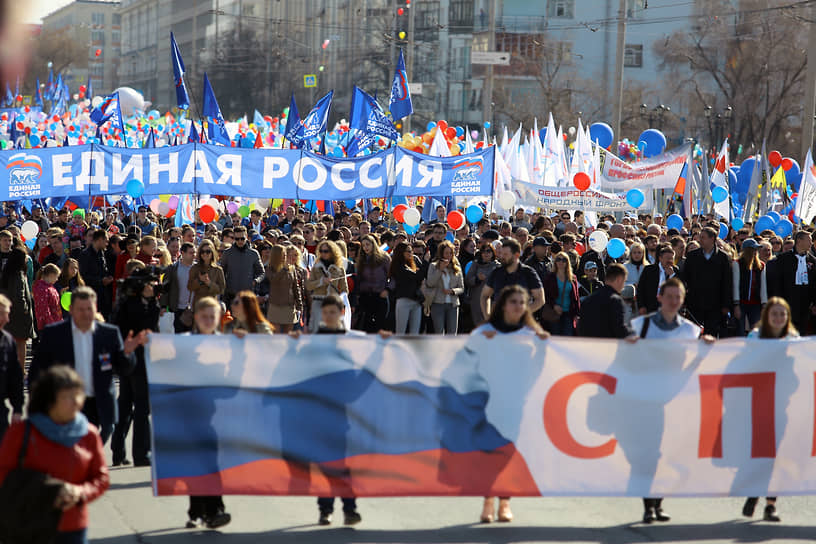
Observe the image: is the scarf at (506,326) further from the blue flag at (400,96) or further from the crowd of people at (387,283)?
the blue flag at (400,96)

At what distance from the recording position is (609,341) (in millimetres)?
6535

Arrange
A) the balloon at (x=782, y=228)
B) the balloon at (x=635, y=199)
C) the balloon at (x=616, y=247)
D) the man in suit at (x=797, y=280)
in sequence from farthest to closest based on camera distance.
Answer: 1. the balloon at (x=635, y=199)
2. the balloon at (x=782, y=228)
3. the balloon at (x=616, y=247)
4. the man in suit at (x=797, y=280)

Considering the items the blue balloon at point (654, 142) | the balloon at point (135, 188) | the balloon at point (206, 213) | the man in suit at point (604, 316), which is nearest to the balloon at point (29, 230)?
the balloon at point (135, 188)

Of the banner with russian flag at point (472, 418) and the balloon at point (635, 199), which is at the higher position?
the balloon at point (635, 199)

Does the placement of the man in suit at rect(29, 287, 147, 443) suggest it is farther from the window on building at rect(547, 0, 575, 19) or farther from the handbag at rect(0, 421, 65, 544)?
the window on building at rect(547, 0, 575, 19)

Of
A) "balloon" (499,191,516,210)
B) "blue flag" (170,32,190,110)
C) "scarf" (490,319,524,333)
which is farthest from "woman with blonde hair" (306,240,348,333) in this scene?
"blue flag" (170,32,190,110)

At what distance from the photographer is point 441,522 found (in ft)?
21.6

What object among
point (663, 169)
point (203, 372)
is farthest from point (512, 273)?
point (663, 169)

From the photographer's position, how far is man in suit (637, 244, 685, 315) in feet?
37.5

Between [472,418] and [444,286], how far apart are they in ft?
20.1

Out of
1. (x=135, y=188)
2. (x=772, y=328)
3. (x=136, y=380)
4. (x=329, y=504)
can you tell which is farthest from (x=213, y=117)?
(x=772, y=328)

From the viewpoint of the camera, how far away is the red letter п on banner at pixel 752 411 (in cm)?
651

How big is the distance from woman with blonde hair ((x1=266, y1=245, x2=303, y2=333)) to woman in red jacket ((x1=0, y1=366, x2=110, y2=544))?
6.88 metres

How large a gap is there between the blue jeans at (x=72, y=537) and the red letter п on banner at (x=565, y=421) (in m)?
2.77
